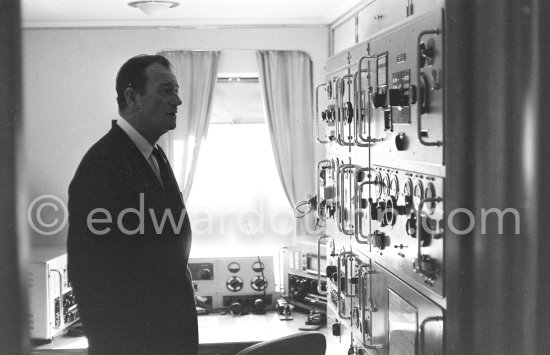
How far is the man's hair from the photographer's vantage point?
98.8 inches

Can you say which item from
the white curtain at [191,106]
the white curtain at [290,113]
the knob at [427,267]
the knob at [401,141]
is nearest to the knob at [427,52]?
the knob at [401,141]

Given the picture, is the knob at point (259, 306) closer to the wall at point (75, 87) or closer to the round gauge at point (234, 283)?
the round gauge at point (234, 283)

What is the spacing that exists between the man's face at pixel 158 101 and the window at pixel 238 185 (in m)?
3.34

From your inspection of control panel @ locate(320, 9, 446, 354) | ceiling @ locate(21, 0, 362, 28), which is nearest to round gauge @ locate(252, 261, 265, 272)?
control panel @ locate(320, 9, 446, 354)

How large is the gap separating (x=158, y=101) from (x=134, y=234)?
22.9 inches

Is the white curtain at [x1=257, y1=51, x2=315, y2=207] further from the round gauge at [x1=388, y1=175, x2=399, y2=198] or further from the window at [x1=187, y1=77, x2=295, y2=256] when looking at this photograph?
the round gauge at [x1=388, y1=175, x2=399, y2=198]

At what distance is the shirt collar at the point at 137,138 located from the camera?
243 centimetres

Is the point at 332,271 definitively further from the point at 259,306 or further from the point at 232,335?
the point at 259,306

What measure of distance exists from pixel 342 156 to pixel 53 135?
121 inches

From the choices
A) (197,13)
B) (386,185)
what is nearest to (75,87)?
(197,13)

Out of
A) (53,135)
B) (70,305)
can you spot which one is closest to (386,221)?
(70,305)

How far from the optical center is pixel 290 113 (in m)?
5.84

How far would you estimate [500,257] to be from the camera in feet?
6.63

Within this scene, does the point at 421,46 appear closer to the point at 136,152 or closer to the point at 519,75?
the point at 519,75
